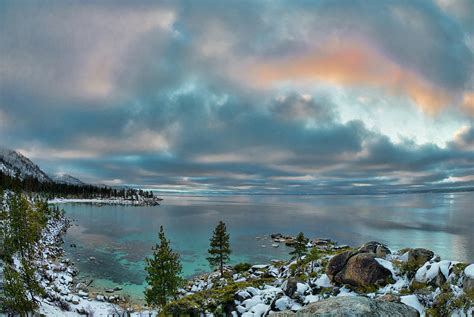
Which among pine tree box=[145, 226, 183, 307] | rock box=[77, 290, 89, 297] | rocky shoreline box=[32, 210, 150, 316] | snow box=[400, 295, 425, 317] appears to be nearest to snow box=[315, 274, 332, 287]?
snow box=[400, 295, 425, 317]

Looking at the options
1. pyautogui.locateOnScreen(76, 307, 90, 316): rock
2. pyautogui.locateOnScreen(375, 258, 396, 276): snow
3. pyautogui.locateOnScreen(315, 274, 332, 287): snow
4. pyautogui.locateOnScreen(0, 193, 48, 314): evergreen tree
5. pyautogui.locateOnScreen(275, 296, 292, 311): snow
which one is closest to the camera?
pyautogui.locateOnScreen(375, 258, 396, 276): snow

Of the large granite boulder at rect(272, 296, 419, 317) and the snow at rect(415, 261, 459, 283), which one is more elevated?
the large granite boulder at rect(272, 296, 419, 317)

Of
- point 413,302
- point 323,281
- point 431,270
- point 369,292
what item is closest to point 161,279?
point 323,281

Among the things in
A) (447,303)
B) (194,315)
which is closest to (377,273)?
(447,303)

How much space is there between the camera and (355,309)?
8812mm

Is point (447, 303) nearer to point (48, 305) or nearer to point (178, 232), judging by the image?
point (48, 305)

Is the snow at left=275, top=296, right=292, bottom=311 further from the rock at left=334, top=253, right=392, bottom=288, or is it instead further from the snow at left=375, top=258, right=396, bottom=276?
the snow at left=375, top=258, right=396, bottom=276

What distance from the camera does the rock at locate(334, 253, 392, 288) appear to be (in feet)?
57.7

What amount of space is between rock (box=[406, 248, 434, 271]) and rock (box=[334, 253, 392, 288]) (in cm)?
134

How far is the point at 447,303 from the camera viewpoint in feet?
39.6

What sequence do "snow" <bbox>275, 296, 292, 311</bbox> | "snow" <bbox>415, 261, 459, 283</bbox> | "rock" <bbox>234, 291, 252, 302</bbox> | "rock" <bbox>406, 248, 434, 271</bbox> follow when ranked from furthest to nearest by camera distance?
1. "rock" <bbox>234, 291, 252, 302</bbox>
2. "snow" <bbox>275, 296, 292, 311</bbox>
3. "rock" <bbox>406, 248, 434, 271</bbox>
4. "snow" <bbox>415, 261, 459, 283</bbox>

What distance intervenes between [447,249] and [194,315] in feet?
232

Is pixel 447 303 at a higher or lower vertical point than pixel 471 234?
higher

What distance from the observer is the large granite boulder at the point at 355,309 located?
345 inches
